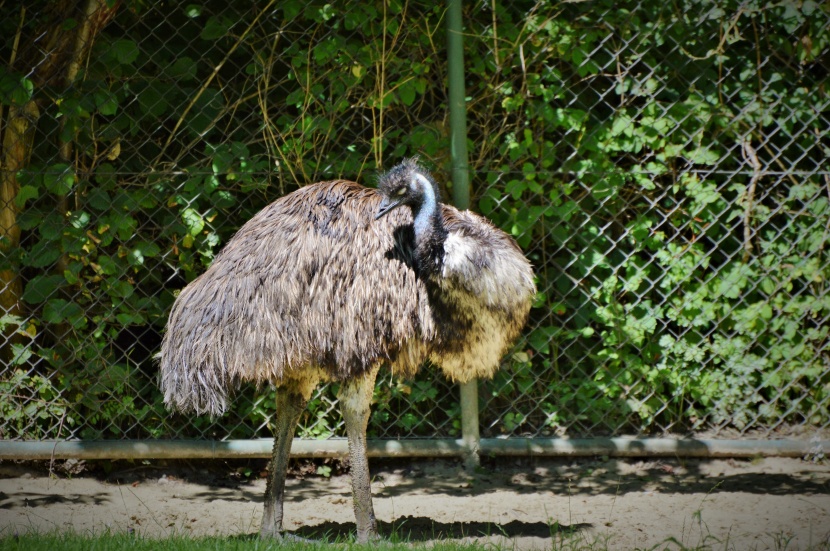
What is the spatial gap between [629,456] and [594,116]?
1816 mm

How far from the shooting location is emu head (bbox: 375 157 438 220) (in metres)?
3.54

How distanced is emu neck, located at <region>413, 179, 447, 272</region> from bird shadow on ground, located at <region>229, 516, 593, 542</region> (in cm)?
111

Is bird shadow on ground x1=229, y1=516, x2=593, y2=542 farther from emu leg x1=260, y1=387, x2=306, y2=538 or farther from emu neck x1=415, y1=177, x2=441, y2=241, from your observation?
emu neck x1=415, y1=177, x2=441, y2=241

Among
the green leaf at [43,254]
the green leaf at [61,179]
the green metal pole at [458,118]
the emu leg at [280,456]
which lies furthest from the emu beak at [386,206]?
the green leaf at [43,254]

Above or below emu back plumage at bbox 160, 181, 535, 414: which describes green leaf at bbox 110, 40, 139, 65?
above

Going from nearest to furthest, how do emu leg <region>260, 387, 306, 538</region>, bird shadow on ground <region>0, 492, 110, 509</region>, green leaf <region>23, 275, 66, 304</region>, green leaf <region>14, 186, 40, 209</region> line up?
emu leg <region>260, 387, 306, 538</region>
bird shadow on ground <region>0, 492, 110, 509</region>
green leaf <region>14, 186, 40, 209</region>
green leaf <region>23, 275, 66, 304</region>

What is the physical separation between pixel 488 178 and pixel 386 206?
1396mm

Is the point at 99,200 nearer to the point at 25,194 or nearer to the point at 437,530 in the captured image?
the point at 25,194

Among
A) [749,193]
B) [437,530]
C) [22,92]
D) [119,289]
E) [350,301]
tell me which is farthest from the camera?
[749,193]

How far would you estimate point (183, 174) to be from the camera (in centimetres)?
476

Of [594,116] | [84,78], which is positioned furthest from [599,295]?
[84,78]

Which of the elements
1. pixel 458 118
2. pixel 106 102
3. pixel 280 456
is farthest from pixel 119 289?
pixel 458 118

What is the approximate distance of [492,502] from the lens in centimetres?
443

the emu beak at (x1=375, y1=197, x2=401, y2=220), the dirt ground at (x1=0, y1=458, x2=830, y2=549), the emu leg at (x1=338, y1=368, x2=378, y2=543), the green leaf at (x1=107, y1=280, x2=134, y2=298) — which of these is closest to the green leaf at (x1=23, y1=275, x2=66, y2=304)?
the green leaf at (x1=107, y1=280, x2=134, y2=298)
